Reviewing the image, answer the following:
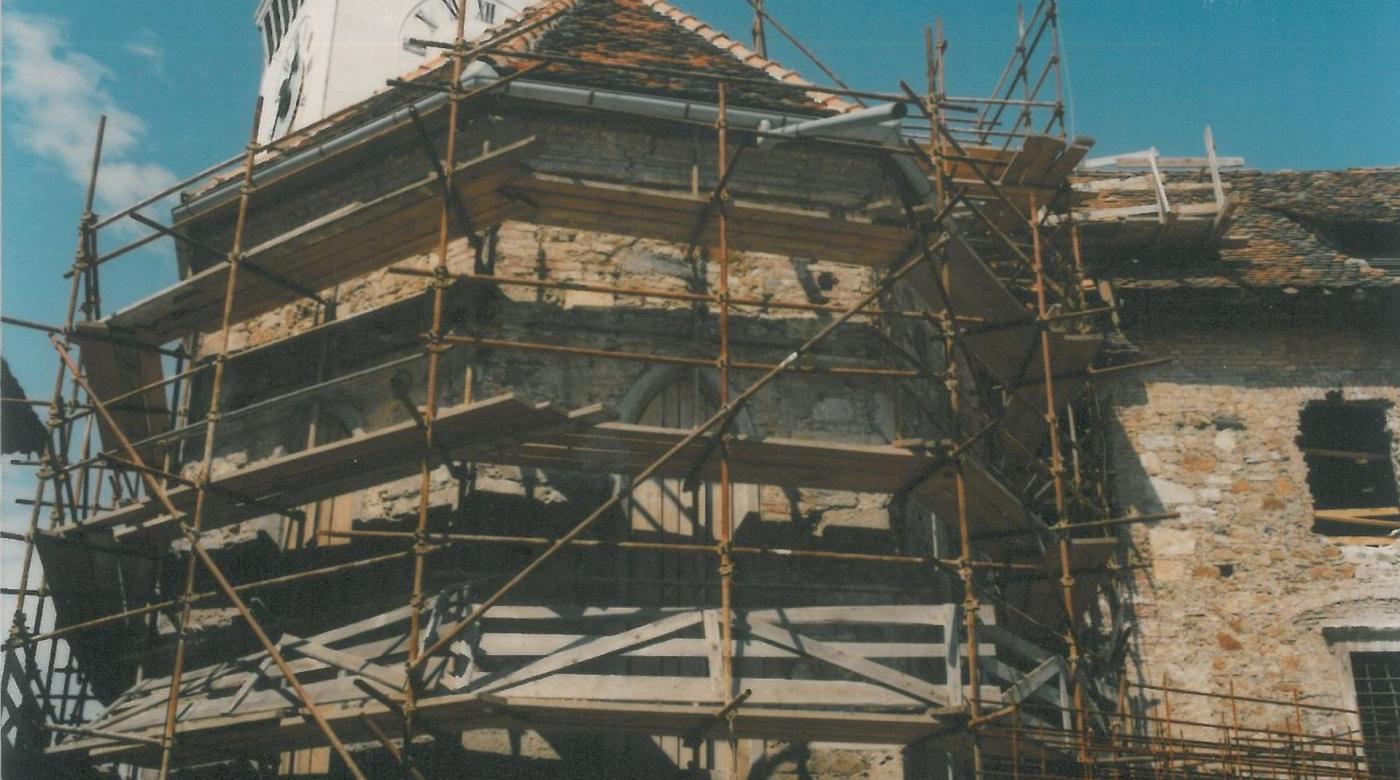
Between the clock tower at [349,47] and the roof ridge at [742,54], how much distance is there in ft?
22.9

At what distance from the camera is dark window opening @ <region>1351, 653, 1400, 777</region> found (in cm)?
1572

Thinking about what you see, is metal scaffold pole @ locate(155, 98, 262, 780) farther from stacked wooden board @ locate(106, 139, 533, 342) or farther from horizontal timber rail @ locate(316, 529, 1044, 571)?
horizontal timber rail @ locate(316, 529, 1044, 571)

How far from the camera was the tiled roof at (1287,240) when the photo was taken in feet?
57.8

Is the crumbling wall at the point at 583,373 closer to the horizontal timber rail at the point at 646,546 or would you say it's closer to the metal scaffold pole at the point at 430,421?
the horizontal timber rail at the point at 646,546

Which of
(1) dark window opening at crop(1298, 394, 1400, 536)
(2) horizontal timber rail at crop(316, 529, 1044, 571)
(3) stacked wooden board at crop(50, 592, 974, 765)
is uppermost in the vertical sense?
(1) dark window opening at crop(1298, 394, 1400, 536)

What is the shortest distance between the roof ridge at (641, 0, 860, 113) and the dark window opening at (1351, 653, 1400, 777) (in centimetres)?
780

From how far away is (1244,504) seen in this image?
16641mm

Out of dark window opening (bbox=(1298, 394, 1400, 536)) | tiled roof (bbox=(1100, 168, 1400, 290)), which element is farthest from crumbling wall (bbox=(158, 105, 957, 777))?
dark window opening (bbox=(1298, 394, 1400, 536))

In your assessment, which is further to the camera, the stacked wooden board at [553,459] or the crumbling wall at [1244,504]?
the crumbling wall at [1244,504]

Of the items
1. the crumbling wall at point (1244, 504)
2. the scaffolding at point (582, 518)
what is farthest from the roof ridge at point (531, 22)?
the crumbling wall at point (1244, 504)

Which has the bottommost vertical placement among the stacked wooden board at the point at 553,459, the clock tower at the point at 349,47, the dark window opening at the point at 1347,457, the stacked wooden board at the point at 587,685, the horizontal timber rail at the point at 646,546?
the stacked wooden board at the point at 587,685

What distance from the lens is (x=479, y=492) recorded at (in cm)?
1202

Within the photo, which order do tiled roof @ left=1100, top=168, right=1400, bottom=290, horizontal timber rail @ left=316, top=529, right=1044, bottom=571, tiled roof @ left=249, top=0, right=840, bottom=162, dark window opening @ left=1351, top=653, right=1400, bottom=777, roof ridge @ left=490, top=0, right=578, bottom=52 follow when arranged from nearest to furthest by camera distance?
1. horizontal timber rail @ left=316, top=529, right=1044, bottom=571
2. tiled roof @ left=249, top=0, right=840, bottom=162
3. roof ridge @ left=490, top=0, right=578, bottom=52
4. dark window opening @ left=1351, top=653, right=1400, bottom=777
5. tiled roof @ left=1100, top=168, right=1400, bottom=290

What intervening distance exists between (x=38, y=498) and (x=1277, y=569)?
1208cm
